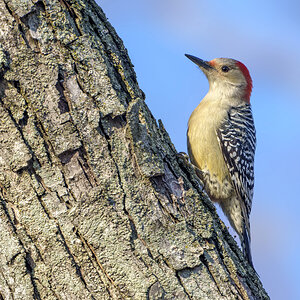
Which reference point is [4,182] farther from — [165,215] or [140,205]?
[165,215]

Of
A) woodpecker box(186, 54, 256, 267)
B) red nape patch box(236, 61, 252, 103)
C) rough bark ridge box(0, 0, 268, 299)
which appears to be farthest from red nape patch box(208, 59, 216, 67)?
rough bark ridge box(0, 0, 268, 299)

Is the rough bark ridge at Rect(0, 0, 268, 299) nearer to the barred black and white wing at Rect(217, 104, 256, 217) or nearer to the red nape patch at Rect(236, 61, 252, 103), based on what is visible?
the barred black and white wing at Rect(217, 104, 256, 217)

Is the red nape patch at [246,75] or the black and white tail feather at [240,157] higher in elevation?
the red nape patch at [246,75]

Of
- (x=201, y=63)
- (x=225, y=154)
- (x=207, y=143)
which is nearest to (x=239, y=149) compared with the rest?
(x=225, y=154)

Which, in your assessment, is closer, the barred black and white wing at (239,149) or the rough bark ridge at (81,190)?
the rough bark ridge at (81,190)

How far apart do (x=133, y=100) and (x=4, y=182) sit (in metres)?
0.95

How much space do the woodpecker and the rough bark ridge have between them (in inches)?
112

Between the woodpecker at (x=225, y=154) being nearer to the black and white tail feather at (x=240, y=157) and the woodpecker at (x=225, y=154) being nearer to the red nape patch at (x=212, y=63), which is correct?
the black and white tail feather at (x=240, y=157)

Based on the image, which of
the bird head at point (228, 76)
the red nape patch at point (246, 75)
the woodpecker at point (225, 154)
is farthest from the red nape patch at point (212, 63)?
the woodpecker at point (225, 154)

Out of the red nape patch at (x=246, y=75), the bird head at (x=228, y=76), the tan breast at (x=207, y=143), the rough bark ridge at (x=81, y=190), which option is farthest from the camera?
the red nape patch at (x=246, y=75)

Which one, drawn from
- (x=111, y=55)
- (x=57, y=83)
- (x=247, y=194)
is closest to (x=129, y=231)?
(x=57, y=83)

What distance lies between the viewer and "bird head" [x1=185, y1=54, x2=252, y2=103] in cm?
623

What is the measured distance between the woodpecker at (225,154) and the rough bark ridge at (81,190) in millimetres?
2846

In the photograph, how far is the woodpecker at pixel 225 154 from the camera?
5.47 meters
